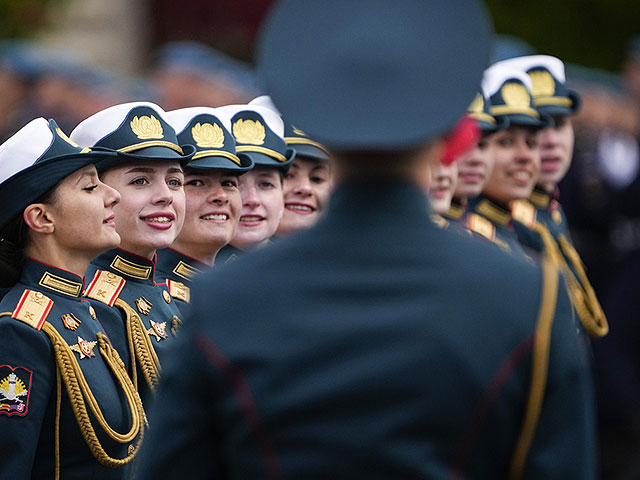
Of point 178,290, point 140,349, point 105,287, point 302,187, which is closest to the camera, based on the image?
point 140,349

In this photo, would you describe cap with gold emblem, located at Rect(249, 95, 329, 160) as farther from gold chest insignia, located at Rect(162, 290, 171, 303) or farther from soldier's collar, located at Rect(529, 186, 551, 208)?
soldier's collar, located at Rect(529, 186, 551, 208)

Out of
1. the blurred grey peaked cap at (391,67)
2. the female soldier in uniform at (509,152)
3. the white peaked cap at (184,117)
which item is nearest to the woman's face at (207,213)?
the white peaked cap at (184,117)

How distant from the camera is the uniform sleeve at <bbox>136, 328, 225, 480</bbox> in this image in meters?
2.89

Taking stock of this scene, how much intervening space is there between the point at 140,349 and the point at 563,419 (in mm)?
2666

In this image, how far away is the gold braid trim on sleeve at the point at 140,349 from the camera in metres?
5.28

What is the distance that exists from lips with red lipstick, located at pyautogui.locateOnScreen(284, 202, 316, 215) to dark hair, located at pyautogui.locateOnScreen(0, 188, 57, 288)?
6.35 feet

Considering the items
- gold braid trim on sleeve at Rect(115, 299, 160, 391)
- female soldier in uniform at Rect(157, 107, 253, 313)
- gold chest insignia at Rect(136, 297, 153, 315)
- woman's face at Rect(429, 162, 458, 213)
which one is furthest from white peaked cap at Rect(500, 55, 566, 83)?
gold braid trim on sleeve at Rect(115, 299, 160, 391)

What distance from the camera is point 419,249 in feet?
9.43

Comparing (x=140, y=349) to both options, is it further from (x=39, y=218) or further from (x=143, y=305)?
(x=39, y=218)

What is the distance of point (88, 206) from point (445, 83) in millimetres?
2413

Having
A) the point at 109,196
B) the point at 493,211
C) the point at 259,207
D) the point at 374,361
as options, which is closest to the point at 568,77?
the point at 493,211

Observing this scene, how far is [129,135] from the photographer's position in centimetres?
551

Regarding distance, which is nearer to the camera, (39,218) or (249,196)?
(39,218)

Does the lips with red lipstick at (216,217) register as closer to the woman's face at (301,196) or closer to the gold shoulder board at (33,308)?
the woman's face at (301,196)
